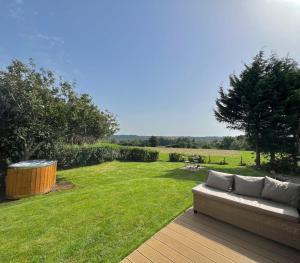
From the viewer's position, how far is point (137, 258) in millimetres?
3203

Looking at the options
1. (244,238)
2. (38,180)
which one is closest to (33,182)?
(38,180)

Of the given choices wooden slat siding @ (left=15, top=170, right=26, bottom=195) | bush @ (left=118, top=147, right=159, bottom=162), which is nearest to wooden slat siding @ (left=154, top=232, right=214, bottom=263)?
wooden slat siding @ (left=15, top=170, right=26, bottom=195)

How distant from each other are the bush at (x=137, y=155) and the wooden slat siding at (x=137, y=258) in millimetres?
20486

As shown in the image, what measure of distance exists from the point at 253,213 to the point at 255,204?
19 cm

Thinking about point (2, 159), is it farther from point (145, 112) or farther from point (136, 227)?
point (145, 112)

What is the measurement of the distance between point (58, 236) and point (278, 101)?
15725 millimetres

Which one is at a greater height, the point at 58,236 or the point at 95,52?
the point at 95,52

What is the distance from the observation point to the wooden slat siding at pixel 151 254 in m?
3.13

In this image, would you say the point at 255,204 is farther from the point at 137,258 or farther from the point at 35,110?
the point at 35,110

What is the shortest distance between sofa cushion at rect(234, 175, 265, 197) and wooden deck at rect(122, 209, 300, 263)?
2.91ft

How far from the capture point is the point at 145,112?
22016 millimetres

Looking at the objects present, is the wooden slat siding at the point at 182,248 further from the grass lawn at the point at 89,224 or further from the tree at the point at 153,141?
the tree at the point at 153,141

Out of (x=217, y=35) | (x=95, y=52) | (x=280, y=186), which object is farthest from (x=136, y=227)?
(x=95, y=52)

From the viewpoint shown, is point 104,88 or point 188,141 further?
point 188,141
